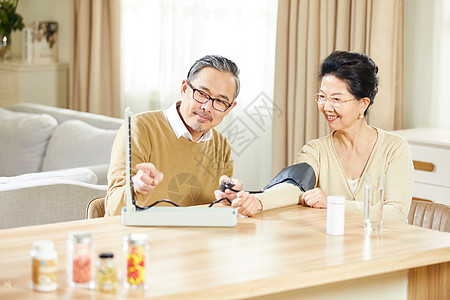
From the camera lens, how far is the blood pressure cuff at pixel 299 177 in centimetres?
237

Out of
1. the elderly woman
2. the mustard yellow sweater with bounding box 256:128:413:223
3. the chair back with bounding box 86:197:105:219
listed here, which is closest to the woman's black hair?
the elderly woman

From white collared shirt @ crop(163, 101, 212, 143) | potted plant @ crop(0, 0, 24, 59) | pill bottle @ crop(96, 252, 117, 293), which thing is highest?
potted plant @ crop(0, 0, 24, 59)

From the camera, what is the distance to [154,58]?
555cm

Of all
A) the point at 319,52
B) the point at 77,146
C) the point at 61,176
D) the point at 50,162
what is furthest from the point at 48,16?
the point at 61,176

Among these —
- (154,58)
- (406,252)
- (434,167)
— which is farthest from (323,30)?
Result: (406,252)

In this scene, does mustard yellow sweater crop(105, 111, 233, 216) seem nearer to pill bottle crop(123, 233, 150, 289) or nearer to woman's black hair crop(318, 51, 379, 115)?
woman's black hair crop(318, 51, 379, 115)

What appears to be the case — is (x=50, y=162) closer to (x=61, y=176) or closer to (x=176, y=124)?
(x=61, y=176)

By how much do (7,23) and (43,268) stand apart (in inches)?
190

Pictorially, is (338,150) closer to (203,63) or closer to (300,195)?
(300,195)

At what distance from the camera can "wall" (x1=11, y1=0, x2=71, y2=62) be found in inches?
245

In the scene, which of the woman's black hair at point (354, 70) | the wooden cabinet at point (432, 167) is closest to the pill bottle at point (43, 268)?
the woman's black hair at point (354, 70)

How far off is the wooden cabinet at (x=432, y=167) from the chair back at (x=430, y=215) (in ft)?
3.16

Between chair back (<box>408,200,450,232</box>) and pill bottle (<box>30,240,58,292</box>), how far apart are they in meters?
1.45

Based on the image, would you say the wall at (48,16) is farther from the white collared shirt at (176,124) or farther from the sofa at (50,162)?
the white collared shirt at (176,124)
